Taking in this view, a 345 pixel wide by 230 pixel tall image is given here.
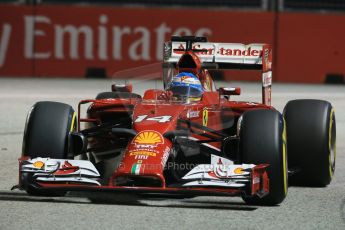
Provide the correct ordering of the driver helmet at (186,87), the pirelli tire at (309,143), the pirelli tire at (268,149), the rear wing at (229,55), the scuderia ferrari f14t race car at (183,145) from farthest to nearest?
the rear wing at (229,55)
the driver helmet at (186,87)
the pirelli tire at (309,143)
the pirelli tire at (268,149)
the scuderia ferrari f14t race car at (183,145)

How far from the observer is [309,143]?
985cm

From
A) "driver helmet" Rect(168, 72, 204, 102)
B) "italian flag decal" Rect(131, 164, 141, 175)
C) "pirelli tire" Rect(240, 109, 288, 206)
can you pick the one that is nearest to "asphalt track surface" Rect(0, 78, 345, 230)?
"pirelli tire" Rect(240, 109, 288, 206)

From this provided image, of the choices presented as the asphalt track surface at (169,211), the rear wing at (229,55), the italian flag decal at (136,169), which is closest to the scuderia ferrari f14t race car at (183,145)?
the italian flag decal at (136,169)

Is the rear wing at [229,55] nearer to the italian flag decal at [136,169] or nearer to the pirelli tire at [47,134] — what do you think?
the pirelli tire at [47,134]

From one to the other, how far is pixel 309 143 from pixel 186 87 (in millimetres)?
1251

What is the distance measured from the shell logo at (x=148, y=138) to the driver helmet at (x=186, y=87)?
1.35m

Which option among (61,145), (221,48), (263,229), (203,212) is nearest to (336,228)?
(263,229)

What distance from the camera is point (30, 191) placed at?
354 inches

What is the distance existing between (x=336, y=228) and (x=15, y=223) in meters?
2.25

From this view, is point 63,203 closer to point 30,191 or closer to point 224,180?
point 30,191

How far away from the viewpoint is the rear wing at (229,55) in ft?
37.3

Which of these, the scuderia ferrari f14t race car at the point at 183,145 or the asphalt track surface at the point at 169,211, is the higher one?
the scuderia ferrari f14t race car at the point at 183,145

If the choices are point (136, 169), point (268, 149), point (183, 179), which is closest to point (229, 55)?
point (268, 149)

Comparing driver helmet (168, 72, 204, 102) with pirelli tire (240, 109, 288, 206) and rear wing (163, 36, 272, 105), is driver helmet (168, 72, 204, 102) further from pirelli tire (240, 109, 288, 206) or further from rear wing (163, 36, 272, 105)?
pirelli tire (240, 109, 288, 206)
